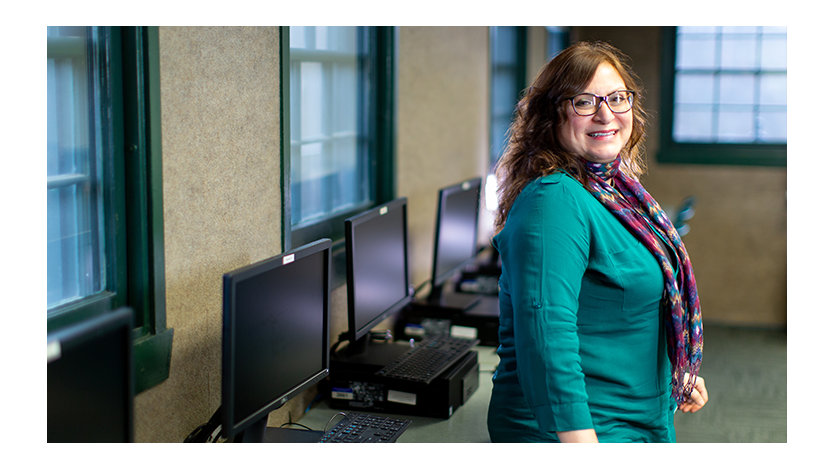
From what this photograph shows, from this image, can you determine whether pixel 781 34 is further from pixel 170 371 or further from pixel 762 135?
pixel 170 371

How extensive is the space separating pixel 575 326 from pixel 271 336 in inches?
24.4

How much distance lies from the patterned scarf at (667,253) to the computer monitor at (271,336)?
0.64m

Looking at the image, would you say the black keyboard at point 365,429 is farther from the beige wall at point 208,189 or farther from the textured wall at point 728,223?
the textured wall at point 728,223

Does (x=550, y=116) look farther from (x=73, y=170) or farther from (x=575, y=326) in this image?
(x=73, y=170)

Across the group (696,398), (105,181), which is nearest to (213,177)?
(105,181)

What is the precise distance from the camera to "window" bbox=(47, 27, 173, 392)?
5.03 feet

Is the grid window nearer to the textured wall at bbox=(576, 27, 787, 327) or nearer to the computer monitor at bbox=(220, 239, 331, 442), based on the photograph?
the textured wall at bbox=(576, 27, 787, 327)

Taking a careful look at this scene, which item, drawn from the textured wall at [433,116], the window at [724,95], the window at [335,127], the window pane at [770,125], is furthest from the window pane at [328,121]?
the window pane at [770,125]

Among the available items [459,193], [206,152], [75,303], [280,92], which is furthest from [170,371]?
[459,193]

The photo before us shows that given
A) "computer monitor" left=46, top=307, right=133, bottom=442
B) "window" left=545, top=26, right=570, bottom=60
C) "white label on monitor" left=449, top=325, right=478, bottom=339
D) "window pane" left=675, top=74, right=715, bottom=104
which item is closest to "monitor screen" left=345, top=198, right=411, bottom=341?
"white label on monitor" left=449, top=325, right=478, bottom=339

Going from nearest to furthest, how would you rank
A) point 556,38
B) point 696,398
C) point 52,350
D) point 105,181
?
1. point 52,350
2. point 105,181
3. point 696,398
4. point 556,38

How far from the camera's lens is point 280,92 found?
2.16 m

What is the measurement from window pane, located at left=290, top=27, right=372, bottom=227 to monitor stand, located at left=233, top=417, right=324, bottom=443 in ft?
2.47

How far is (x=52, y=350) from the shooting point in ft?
3.68
